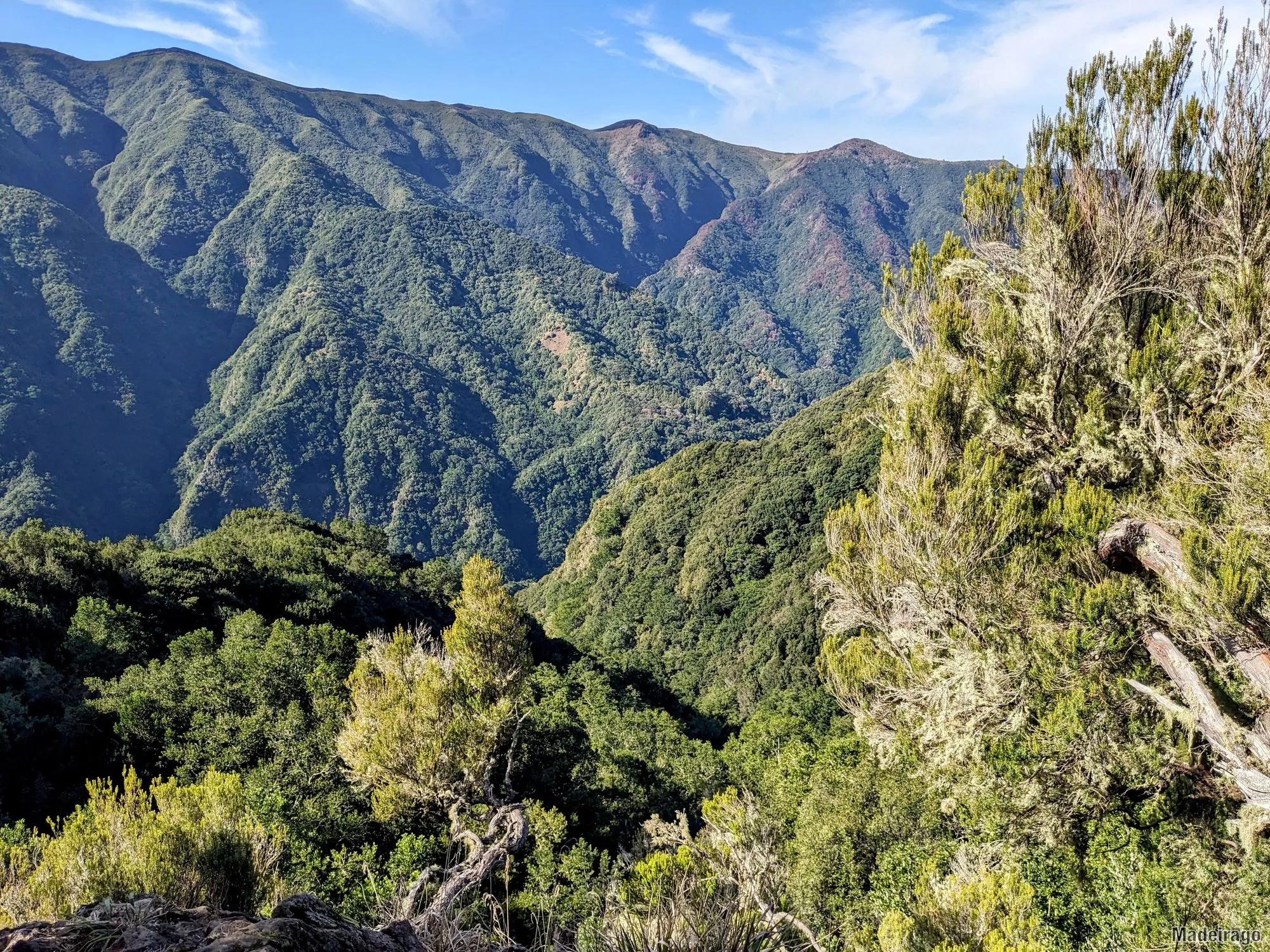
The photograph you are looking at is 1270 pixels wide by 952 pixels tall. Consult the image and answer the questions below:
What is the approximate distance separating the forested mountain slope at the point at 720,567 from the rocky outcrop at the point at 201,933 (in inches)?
1498

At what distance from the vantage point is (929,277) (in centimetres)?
1158

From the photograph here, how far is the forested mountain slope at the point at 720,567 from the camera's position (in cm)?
5172

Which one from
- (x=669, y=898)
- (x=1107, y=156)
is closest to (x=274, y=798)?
(x=669, y=898)

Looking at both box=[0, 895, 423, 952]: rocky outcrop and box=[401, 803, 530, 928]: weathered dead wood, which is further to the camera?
box=[401, 803, 530, 928]: weathered dead wood

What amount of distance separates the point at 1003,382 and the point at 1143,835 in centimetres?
604

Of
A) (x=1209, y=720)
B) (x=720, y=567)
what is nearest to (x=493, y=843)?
(x=1209, y=720)

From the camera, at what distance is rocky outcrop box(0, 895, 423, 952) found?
3.86m

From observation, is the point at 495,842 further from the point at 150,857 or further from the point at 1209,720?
the point at 1209,720

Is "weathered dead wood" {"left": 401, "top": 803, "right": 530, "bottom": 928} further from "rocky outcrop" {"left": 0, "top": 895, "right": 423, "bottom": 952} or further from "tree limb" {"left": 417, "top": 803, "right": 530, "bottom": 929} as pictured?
"rocky outcrop" {"left": 0, "top": 895, "right": 423, "bottom": 952}

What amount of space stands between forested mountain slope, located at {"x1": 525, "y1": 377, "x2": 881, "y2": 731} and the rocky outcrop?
38055mm

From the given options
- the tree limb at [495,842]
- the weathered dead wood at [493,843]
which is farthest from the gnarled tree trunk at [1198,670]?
the tree limb at [495,842]

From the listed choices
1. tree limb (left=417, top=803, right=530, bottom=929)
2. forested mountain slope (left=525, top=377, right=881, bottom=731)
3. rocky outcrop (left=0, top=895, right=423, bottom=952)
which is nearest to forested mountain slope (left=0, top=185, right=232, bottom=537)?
forested mountain slope (left=525, top=377, right=881, bottom=731)

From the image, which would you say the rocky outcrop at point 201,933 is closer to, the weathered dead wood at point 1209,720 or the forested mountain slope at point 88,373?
the weathered dead wood at point 1209,720

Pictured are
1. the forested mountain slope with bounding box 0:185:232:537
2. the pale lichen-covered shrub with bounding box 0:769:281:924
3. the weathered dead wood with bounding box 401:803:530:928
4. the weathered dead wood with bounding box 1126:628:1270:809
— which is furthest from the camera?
the forested mountain slope with bounding box 0:185:232:537
